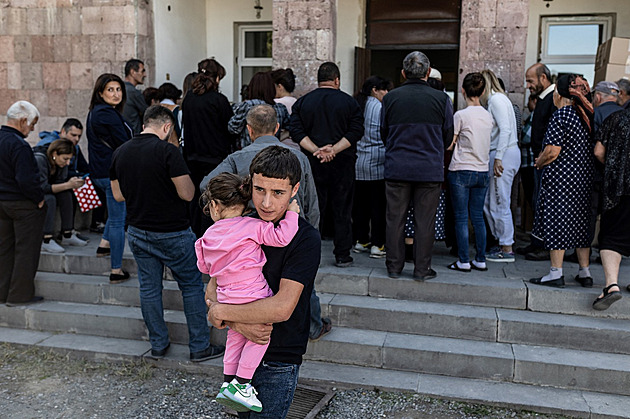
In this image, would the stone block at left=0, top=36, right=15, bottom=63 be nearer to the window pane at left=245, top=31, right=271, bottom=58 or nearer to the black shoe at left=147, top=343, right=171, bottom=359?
the window pane at left=245, top=31, right=271, bottom=58

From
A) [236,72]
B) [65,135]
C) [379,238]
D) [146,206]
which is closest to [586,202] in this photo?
[379,238]

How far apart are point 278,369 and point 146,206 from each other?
233 centimetres

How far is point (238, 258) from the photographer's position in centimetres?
234

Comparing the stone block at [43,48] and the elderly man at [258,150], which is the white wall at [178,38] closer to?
the stone block at [43,48]

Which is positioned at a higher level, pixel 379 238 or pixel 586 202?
pixel 586 202

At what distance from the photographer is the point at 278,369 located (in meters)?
2.41

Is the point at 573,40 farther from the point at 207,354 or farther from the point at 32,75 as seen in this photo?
the point at 32,75

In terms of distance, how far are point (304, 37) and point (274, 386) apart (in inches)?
230

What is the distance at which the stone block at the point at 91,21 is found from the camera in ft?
27.1

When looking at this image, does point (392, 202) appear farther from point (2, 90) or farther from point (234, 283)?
point (2, 90)

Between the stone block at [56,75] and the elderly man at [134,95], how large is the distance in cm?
199

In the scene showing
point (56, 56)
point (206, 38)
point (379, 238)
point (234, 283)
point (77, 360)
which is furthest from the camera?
point (206, 38)

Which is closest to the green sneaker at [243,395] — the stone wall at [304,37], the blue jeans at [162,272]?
the blue jeans at [162,272]

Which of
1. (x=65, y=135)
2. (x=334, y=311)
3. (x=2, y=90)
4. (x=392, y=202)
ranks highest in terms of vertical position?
(x=2, y=90)
